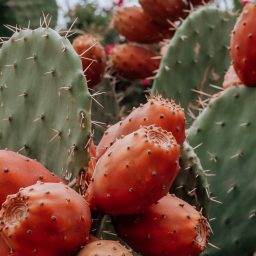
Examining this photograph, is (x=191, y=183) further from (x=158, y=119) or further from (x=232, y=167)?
(x=232, y=167)

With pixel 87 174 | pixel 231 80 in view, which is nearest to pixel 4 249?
pixel 87 174

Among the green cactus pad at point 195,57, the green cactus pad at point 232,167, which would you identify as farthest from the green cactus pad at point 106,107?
the green cactus pad at point 232,167

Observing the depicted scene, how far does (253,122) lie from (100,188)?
2.55ft

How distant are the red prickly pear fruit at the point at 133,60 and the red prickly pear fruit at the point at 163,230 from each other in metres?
1.60

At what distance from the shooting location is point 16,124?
5.40ft

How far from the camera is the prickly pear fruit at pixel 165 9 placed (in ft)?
9.24

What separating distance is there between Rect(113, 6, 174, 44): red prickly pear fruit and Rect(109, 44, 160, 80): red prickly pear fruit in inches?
1.9

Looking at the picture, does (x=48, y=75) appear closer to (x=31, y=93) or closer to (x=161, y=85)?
(x=31, y=93)

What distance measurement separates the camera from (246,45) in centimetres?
193

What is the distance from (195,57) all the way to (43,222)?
1511 millimetres

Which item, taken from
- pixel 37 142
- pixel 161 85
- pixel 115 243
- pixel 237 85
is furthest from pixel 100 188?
pixel 161 85

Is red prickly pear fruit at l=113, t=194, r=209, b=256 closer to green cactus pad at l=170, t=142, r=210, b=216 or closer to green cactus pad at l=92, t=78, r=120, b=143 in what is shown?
green cactus pad at l=170, t=142, r=210, b=216

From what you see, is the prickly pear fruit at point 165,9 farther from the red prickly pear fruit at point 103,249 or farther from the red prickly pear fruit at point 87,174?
the red prickly pear fruit at point 103,249

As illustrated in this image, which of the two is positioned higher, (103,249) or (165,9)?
(103,249)
